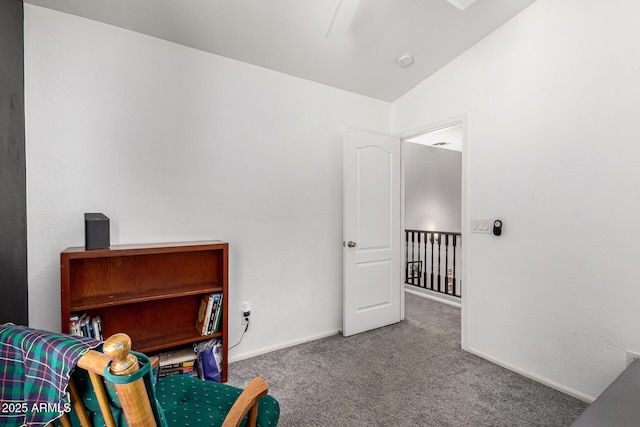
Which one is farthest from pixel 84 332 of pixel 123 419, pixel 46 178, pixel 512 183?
pixel 512 183

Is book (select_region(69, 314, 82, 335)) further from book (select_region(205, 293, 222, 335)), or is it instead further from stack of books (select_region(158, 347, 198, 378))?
book (select_region(205, 293, 222, 335))

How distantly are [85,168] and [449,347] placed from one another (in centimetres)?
319

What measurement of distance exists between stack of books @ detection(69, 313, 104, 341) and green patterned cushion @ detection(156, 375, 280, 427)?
69cm

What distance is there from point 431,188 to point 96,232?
19.6 ft

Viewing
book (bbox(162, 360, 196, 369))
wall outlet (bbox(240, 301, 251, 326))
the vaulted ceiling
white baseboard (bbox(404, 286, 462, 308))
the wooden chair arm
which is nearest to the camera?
the wooden chair arm

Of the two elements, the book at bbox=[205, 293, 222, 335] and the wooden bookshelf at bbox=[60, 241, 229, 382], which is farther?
the book at bbox=[205, 293, 222, 335]

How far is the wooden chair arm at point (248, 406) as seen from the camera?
1.01 m

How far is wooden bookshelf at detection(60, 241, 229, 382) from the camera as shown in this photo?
1865 millimetres

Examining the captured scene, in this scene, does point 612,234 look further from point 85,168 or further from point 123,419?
point 85,168

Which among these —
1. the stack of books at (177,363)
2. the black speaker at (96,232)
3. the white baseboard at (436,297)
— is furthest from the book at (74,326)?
the white baseboard at (436,297)

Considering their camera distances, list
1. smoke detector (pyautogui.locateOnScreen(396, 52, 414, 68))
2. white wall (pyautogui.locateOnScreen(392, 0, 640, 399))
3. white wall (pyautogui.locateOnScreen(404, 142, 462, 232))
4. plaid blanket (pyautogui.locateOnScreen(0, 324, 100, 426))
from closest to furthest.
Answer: plaid blanket (pyautogui.locateOnScreen(0, 324, 100, 426)) → white wall (pyautogui.locateOnScreen(392, 0, 640, 399)) → smoke detector (pyautogui.locateOnScreen(396, 52, 414, 68)) → white wall (pyautogui.locateOnScreen(404, 142, 462, 232))

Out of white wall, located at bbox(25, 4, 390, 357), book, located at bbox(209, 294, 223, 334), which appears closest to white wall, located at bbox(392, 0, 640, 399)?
white wall, located at bbox(25, 4, 390, 357)

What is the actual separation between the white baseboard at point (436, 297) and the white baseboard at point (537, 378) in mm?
1388

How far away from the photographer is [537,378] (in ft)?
7.14
